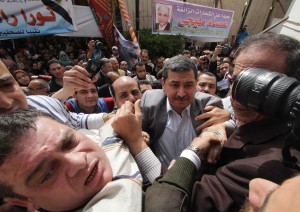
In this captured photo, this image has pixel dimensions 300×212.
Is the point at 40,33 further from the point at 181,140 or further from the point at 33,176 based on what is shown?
the point at 33,176

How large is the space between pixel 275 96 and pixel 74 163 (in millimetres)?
830

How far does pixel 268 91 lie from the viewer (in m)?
0.83

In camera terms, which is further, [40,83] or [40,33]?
[40,33]

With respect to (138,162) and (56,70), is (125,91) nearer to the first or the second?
(138,162)

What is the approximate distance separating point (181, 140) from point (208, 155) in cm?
68

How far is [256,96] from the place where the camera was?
87cm

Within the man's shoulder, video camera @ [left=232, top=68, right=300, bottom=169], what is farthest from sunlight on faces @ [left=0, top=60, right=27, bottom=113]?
video camera @ [left=232, top=68, right=300, bottom=169]

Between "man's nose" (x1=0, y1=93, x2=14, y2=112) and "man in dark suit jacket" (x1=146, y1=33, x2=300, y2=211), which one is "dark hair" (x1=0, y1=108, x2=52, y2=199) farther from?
"man in dark suit jacket" (x1=146, y1=33, x2=300, y2=211)

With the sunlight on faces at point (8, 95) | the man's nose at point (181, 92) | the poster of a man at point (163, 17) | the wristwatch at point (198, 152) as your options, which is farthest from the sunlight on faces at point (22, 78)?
the poster of a man at point (163, 17)

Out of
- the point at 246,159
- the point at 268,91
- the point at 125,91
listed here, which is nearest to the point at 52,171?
the point at 246,159

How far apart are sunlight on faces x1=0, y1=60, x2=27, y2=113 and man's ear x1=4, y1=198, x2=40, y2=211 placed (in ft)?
2.08

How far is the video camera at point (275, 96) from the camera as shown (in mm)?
750

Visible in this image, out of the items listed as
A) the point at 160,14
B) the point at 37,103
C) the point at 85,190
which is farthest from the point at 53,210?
the point at 160,14

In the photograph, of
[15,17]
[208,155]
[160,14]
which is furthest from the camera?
[160,14]
